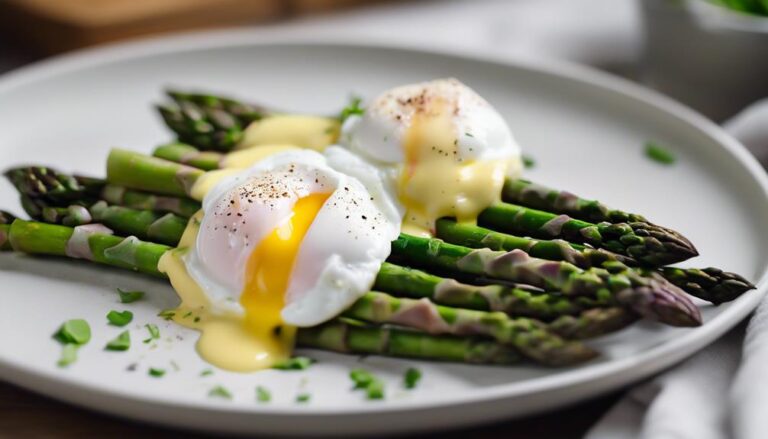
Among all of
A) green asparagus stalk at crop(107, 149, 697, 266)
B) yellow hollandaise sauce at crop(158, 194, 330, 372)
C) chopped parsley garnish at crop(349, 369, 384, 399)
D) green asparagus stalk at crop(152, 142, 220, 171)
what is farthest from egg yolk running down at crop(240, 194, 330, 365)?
green asparagus stalk at crop(152, 142, 220, 171)

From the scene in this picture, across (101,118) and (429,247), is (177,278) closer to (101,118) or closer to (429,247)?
(429,247)

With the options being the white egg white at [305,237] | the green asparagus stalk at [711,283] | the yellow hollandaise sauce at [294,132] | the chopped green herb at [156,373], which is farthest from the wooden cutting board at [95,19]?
the green asparagus stalk at [711,283]

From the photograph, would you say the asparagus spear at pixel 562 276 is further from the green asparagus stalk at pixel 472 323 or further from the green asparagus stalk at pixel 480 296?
the green asparagus stalk at pixel 472 323

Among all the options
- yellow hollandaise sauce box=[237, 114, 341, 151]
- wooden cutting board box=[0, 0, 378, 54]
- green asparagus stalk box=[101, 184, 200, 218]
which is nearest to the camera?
green asparagus stalk box=[101, 184, 200, 218]

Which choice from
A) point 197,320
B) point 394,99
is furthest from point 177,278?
point 394,99

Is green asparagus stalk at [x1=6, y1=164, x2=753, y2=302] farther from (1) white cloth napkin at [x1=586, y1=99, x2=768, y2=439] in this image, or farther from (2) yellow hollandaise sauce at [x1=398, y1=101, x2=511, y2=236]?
(1) white cloth napkin at [x1=586, y1=99, x2=768, y2=439]

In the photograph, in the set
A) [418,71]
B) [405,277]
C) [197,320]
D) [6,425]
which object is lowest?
[6,425]

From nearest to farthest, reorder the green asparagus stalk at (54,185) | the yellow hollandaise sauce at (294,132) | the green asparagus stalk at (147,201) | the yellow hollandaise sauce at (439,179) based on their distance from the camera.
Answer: the yellow hollandaise sauce at (439,179) → the green asparagus stalk at (147,201) → the green asparagus stalk at (54,185) → the yellow hollandaise sauce at (294,132)
